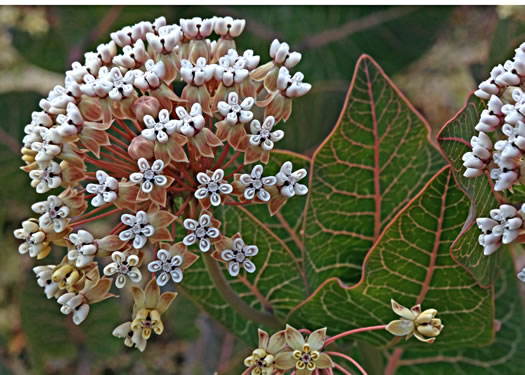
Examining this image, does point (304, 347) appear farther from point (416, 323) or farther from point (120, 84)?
point (120, 84)

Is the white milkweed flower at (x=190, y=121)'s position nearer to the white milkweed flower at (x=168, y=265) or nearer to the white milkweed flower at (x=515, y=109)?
the white milkweed flower at (x=168, y=265)

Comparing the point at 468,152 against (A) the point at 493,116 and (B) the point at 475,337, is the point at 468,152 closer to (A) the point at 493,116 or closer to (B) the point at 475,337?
(A) the point at 493,116

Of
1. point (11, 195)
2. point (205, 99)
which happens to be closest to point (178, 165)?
point (205, 99)

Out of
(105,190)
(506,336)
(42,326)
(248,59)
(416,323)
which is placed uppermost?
(248,59)

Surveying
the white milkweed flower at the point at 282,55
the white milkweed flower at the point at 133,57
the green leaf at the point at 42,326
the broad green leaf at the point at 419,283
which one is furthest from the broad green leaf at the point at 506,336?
the green leaf at the point at 42,326

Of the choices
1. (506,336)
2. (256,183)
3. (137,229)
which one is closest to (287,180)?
(256,183)

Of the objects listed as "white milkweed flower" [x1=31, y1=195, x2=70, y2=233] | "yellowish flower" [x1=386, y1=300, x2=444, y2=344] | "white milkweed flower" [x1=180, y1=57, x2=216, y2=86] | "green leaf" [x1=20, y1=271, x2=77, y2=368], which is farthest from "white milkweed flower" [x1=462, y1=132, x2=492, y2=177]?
"green leaf" [x1=20, y1=271, x2=77, y2=368]
